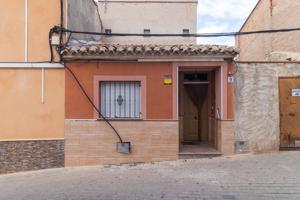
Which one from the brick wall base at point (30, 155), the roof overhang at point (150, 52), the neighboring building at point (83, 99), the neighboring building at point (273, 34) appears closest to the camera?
the roof overhang at point (150, 52)

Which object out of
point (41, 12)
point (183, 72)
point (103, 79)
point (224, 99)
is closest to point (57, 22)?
point (41, 12)

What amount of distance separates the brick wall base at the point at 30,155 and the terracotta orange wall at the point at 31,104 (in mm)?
215

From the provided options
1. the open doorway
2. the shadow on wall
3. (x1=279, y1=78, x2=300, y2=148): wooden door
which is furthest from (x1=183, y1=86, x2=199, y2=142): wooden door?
the shadow on wall

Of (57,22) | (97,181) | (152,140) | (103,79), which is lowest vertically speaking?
(97,181)

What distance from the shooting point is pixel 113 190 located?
7051mm

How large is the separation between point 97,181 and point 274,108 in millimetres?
6003

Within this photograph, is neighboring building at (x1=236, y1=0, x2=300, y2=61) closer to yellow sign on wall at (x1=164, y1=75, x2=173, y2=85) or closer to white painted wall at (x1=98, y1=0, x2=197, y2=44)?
white painted wall at (x1=98, y1=0, x2=197, y2=44)

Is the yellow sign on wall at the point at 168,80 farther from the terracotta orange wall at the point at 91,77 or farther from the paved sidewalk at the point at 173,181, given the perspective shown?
the paved sidewalk at the point at 173,181

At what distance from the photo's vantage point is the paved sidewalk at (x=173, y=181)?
6.71m

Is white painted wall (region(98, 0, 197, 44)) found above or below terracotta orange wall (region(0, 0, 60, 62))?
above

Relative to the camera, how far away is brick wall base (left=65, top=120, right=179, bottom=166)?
9.98 metres

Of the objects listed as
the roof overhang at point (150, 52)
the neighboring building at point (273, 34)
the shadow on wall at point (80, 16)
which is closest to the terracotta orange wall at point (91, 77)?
the roof overhang at point (150, 52)

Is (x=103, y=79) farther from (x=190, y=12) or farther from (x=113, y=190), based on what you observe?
(x=190, y=12)

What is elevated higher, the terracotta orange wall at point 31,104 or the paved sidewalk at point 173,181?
the terracotta orange wall at point 31,104
